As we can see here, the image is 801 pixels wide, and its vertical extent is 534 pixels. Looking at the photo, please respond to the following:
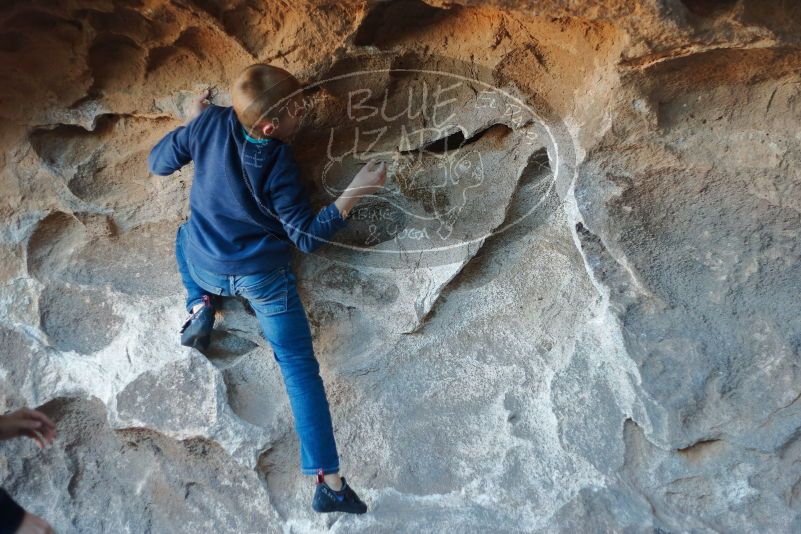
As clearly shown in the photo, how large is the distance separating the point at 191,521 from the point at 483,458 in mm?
709

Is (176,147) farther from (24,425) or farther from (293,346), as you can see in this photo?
(24,425)

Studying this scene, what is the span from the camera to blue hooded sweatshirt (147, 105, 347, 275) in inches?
53.9

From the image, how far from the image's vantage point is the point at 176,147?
1.45m

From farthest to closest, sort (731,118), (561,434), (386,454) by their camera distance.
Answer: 1. (386,454)
2. (561,434)
3. (731,118)

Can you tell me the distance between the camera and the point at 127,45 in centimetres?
149

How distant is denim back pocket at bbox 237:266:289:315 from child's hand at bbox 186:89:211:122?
1.20ft

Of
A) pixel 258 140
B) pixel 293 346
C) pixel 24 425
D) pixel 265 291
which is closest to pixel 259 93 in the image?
pixel 258 140

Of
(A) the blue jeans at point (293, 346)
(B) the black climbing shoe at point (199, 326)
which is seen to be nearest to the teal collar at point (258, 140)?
(A) the blue jeans at point (293, 346)

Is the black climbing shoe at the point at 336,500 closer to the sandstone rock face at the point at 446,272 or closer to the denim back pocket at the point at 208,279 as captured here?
the sandstone rock face at the point at 446,272

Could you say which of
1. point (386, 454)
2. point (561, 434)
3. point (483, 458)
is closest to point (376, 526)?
point (386, 454)

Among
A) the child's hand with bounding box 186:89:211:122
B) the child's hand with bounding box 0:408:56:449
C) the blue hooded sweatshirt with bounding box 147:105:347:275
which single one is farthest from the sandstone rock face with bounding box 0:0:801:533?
the child's hand with bounding box 0:408:56:449

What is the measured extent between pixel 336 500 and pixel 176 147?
0.80 metres

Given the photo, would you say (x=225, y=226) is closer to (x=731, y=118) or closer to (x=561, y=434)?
(x=561, y=434)

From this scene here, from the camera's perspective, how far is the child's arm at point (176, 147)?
1.44m
